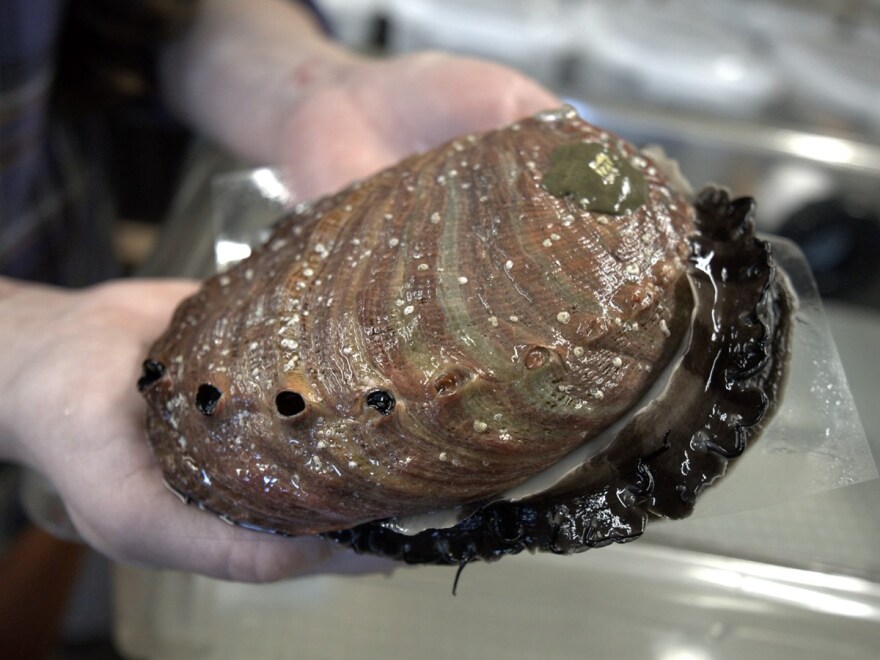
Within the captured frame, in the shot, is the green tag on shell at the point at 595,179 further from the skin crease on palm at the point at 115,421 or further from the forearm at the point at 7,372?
the forearm at the point at 7,372

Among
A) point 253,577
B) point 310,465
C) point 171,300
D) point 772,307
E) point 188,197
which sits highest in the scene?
point 772,307

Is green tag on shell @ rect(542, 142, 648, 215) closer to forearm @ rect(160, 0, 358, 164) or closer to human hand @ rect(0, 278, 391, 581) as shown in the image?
human hand @ rect(0, 278, 391, 581)

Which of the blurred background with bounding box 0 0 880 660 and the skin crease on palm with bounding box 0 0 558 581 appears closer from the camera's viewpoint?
the skin crease on palm with bounding box 0 0 558 581

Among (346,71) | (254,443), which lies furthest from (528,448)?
(346,71)

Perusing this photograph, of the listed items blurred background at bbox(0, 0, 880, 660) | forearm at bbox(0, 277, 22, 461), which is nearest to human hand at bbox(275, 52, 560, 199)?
blurred background at bbox(0, 0, 880, 660)

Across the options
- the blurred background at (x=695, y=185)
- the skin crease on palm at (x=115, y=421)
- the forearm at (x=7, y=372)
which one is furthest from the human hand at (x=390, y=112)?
the forearm at (x=7, y=372)

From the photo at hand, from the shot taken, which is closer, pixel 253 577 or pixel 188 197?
pixel 253 577

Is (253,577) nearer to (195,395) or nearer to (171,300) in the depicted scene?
(195,395)
